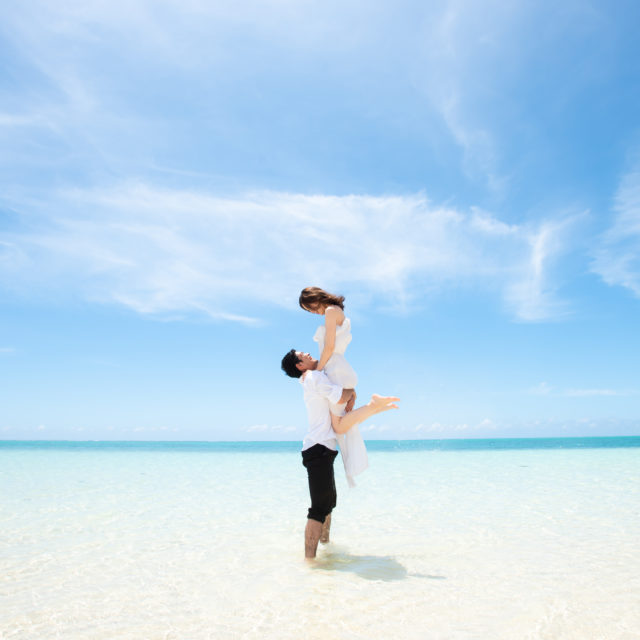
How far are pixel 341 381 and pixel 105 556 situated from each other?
2.63 metres

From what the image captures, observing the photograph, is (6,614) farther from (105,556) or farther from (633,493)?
(633,493)

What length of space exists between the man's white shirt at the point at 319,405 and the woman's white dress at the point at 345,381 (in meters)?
0.09

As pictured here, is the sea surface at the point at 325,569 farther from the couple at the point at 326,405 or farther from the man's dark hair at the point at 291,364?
the man's dark hair at the point at 291,364

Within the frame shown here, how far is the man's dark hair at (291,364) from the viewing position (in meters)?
4.43

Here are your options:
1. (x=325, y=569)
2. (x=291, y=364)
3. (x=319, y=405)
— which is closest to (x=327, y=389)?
(x=319, y=405)

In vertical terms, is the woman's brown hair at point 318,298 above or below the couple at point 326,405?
above

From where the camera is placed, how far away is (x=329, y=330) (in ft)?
14.0

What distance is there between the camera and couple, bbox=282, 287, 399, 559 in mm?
Answer: 4172

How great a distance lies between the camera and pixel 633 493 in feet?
25.6

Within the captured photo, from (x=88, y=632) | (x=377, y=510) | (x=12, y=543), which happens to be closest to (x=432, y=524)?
(x=377, y=510)

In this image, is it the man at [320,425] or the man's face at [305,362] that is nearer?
the man at [320,425]

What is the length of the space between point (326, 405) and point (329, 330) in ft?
2.20

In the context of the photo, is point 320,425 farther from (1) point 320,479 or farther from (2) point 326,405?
(1) point 320,479

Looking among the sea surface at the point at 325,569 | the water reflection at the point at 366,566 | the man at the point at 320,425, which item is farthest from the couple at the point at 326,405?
the sea surface at the point at 325,569
